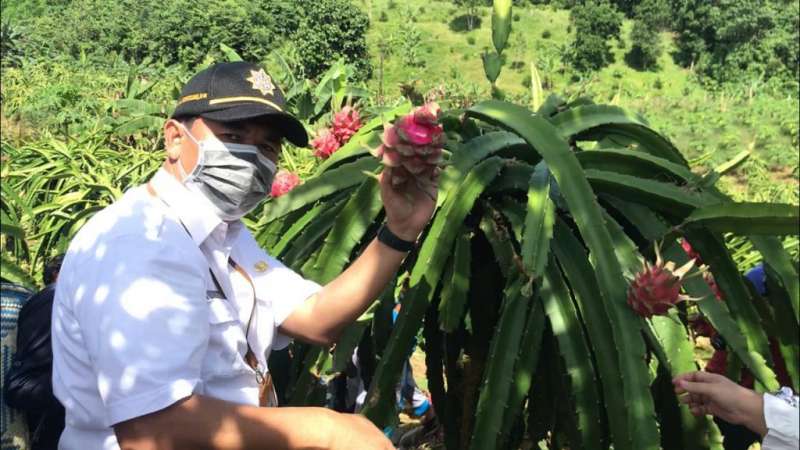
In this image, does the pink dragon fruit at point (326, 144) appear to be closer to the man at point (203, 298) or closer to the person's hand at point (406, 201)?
the man at point (203, 298)

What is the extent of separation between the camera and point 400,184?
1571mm

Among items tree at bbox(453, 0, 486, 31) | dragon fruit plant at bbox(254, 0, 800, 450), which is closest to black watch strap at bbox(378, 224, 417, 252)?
dragon fruit plant at bbox(254, 0, 800, 450)

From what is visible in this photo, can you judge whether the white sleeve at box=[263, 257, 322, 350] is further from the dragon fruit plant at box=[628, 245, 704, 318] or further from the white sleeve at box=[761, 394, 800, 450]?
the white sleeve at box=[761, 394, 800, 450]

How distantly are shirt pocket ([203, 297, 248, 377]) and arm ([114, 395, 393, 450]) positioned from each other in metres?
0.14

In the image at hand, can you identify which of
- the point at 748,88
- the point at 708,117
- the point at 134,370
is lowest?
the point at 134,370

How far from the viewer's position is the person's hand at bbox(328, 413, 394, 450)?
1407 millimetres

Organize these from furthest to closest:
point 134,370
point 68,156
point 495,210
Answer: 1. point 68,156
2. point 495,210
3. point 134,370

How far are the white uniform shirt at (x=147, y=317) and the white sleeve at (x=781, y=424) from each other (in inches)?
39.3

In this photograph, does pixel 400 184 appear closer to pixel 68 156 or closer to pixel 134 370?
pixel 134 370

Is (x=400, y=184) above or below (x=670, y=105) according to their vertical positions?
below

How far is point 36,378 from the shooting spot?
184 centimetres

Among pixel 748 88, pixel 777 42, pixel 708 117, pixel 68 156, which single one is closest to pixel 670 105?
pixel 708 117

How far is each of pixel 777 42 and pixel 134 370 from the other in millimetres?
28646

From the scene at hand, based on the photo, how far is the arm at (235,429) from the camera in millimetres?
1318
